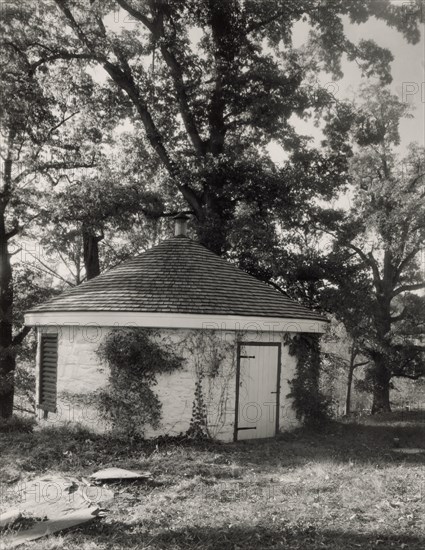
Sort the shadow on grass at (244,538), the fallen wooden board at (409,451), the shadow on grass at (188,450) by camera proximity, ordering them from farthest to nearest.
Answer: the fallen wooden board at (409,451)
the shadow on grass at (188,450)
the shadow on grass at (244,538)

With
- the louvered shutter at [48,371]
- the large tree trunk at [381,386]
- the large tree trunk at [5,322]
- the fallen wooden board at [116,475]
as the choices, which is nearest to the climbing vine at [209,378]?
the fallen wooden board at [116,475]

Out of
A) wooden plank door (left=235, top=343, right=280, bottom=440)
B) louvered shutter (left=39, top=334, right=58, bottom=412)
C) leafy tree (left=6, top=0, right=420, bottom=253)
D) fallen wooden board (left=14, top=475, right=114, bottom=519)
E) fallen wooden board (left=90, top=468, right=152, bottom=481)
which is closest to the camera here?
fallen wooden board (left=14, top=475, right=114, bottom=519)

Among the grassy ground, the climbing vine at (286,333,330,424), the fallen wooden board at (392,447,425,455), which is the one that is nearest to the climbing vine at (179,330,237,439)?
the grassy ground

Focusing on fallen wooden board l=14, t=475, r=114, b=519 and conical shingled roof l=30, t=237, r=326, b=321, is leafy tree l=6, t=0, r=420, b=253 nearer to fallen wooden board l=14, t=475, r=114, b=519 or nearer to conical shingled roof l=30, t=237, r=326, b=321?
conical shingled roof l=30, t=237, r=326, b=321

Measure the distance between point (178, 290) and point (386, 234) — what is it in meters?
12.1

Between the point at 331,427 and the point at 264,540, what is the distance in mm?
8224

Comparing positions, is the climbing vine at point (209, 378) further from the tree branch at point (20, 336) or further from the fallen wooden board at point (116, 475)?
the tree branch at point (20, 336)

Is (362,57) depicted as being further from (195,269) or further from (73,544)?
(73,544)

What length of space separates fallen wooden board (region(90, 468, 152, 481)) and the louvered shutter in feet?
15.3

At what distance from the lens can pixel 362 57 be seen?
20.5 m

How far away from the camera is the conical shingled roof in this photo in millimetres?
11562

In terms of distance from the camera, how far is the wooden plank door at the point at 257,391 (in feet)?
38.5

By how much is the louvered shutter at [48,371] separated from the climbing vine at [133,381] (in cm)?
186

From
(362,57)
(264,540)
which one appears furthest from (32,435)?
(362,57)
